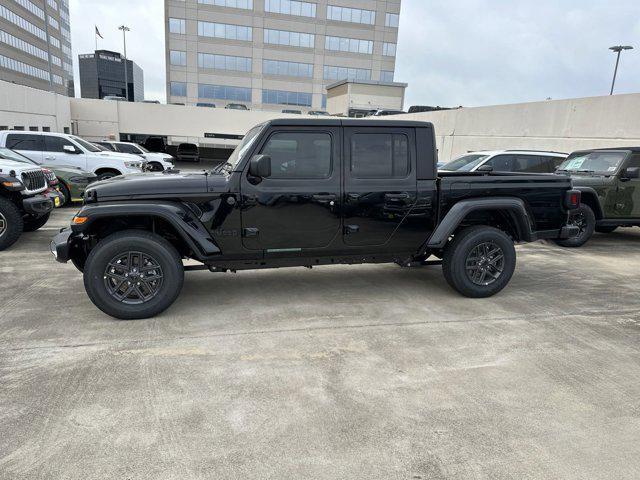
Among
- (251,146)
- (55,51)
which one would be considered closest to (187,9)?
(55,51)

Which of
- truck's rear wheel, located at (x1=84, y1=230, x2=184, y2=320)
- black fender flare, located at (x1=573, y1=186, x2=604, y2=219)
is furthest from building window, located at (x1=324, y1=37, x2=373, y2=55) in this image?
truck's rear wheel, located at (x1=84, y1=230, x2=184, y2=320)

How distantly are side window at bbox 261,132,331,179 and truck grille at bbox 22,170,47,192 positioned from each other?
510 cm

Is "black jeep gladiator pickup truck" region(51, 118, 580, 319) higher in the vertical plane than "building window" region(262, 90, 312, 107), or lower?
lower

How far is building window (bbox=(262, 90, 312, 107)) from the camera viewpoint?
6162 centimetres

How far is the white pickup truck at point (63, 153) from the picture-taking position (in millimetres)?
11375

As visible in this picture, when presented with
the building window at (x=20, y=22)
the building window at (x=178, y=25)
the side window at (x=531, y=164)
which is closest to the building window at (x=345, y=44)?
the building window at (x=178, y=25)

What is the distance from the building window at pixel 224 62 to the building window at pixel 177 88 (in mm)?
3529

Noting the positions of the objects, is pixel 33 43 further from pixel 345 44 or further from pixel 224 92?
pixel 345 44

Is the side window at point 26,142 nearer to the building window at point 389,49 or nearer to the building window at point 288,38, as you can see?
the building window at point 288,38

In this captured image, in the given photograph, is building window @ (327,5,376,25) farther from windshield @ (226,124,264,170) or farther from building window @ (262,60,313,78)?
windshield @ (226,124,264,170)

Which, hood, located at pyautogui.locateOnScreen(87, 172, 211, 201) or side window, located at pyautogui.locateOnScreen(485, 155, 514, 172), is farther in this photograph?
side window, located at pyautogui.locateOnScreen(485, 155, 514, 172)

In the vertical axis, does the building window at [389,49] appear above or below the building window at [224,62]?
above

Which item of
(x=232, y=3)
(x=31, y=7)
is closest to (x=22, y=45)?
(x=31, y=7)

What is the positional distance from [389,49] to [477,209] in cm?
6630
